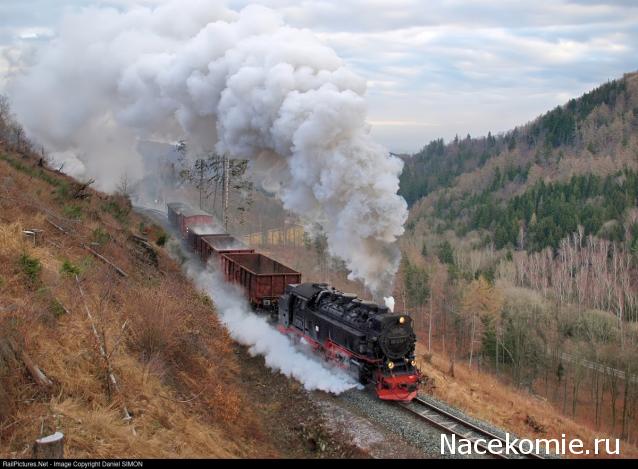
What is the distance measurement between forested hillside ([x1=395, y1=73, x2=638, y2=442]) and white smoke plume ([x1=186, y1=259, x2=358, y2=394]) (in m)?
19.6

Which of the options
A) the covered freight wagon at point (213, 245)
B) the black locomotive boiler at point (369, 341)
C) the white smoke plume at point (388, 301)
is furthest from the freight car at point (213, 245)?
the white smoke plume at point (388, 301)

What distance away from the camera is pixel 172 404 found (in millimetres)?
10523

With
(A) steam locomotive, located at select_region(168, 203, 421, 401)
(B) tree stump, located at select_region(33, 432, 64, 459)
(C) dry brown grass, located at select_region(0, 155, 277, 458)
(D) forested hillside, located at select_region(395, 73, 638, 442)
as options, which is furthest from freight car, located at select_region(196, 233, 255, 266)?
(B) tree stump, located at select_region(33, 432, 64, 459)

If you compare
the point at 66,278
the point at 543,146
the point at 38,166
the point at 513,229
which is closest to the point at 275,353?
the point at 66,278

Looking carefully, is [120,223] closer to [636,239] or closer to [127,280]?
[127,280]

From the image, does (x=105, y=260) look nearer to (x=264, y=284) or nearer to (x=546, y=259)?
(x=264, y=284)

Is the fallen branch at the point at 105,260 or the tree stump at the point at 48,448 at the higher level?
the fallen branch at the point at 105,260

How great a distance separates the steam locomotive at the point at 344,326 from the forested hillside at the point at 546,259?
1965cm

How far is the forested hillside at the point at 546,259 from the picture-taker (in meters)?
39.1

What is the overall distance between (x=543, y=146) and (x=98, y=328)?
126 metres

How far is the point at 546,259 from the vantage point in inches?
2638

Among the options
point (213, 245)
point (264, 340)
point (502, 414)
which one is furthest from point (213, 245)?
point (502, 414)

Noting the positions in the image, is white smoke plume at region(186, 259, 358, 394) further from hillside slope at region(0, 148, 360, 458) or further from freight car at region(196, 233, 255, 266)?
freight car at region(196, 233, 255, 266)

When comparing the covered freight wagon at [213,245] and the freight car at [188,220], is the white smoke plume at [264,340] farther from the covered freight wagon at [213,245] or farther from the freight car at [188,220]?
the freight car at [188,220]
